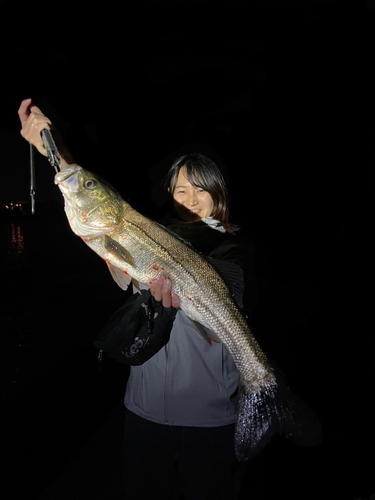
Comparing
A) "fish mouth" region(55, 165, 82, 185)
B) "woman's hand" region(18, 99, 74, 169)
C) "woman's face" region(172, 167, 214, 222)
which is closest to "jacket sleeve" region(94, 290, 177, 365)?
"woman's face" region(172, 167, 214, 222)

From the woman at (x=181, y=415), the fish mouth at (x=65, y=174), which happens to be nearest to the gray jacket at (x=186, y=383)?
the woman at (x=181, y=415)

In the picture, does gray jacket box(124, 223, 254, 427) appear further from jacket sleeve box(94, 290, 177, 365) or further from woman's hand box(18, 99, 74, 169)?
woman's hand box(18, 99, 74, 169)

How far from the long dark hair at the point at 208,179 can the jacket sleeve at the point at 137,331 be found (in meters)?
0.79

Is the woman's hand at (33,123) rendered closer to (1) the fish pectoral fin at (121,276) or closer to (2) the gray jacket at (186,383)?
(1) the fish pectoral fin at (121,276)

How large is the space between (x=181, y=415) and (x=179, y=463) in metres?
0.29

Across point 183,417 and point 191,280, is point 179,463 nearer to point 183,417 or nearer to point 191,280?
point 183,417

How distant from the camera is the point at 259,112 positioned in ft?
42.7

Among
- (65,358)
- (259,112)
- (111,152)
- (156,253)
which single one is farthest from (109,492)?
(259,112)

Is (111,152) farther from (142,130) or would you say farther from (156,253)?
(156,253)

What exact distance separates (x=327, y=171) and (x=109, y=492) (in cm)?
1074

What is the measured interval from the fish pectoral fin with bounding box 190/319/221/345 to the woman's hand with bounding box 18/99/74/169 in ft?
4.44

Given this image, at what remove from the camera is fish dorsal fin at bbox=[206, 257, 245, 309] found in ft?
7.25

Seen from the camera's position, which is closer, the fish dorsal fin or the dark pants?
the dark pants

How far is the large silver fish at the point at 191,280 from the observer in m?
2.03
